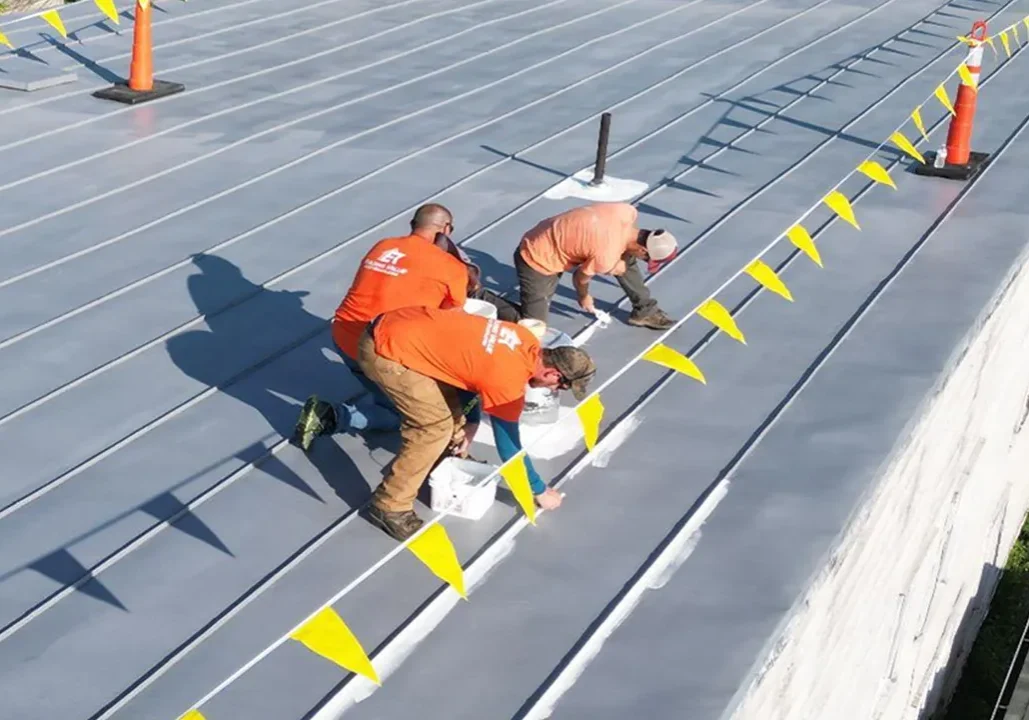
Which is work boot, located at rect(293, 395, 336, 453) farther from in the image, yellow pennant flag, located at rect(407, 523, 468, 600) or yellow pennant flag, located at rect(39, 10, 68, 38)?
yellow pennant flag, located at rect(39, 10, 68, 38)

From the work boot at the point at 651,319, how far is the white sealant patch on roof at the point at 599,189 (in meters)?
2.17

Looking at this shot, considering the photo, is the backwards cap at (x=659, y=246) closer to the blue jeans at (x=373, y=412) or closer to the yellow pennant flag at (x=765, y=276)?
the yellow pennant flag at (x=765, y=276)

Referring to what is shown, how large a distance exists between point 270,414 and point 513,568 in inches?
74.8

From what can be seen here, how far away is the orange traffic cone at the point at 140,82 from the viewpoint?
12.6 metres

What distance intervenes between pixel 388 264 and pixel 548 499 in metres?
1.41

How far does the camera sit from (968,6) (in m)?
18.0

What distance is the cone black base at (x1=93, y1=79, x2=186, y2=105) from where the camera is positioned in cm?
1265

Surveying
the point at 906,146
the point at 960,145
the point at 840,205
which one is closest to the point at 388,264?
the point at 840,205

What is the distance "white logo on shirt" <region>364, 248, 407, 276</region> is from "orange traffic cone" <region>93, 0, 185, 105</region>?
6444 mm

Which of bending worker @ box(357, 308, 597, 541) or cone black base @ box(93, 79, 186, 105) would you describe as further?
cone black base @ box(93, 79, 186, 105)

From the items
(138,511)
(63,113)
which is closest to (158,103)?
(63,113)

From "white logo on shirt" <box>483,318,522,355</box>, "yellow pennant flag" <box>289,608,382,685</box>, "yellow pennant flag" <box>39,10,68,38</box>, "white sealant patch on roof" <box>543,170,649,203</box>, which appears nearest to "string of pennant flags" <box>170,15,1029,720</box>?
"yellow pennant flag" <box>289,608,382,685</box>

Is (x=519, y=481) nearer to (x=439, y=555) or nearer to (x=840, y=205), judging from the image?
(x=439, y=555)

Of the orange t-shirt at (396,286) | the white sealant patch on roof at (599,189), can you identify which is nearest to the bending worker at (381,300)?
the orange t-shirt at (396,286)
